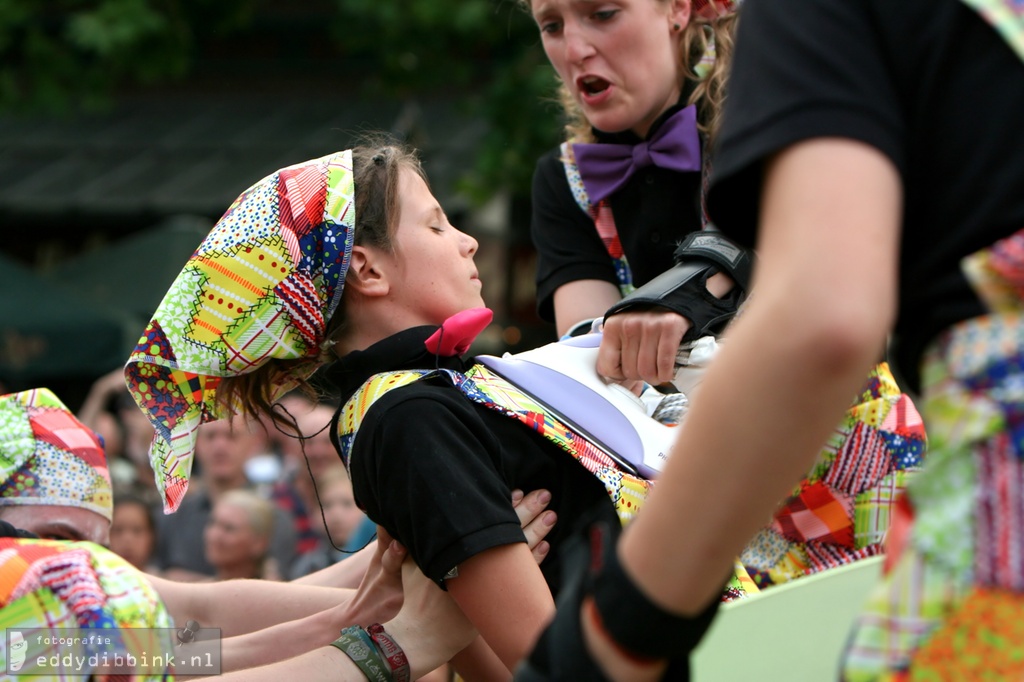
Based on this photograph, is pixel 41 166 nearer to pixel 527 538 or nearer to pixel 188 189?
pixel 188 189

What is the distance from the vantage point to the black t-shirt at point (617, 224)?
2.61m

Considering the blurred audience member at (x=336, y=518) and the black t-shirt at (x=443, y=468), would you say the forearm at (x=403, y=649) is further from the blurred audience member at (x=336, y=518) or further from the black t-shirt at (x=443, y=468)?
the blurred audience member at (x=336, y=518)

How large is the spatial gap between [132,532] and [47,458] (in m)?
3.41

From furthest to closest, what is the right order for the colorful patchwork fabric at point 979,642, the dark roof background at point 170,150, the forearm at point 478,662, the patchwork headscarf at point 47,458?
1. the dark roof background at point 170,150
2. the patchwork headscarf at point 47,458
3. the forearm at point 478,662
4. the colorful patchwork fabric at point 979,642

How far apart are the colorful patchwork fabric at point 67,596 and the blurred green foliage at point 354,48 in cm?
594

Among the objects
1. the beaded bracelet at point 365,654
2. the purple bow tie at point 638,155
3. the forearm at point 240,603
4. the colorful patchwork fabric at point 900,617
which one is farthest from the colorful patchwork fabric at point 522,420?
the colorful patchwork fabric at point 900,617

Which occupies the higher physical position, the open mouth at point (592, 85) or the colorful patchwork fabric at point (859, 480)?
the open mouth at point (592, 85)

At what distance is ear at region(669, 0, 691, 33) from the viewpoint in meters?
2.58

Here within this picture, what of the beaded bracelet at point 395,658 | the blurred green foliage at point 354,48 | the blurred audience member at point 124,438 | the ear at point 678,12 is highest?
the ear at point 678,12

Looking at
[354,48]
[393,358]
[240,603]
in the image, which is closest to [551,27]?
[393,358]

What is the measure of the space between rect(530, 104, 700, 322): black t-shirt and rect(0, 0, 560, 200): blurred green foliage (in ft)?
16.7

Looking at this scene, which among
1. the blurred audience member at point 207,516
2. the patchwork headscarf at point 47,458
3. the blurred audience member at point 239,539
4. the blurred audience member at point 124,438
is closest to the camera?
the patchwork headscarf at point 47,458

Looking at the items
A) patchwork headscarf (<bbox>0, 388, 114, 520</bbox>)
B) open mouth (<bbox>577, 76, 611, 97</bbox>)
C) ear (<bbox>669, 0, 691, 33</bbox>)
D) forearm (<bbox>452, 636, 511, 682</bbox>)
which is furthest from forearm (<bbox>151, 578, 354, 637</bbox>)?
ear (<bbox>669, 0, 691, 33</bbox>)

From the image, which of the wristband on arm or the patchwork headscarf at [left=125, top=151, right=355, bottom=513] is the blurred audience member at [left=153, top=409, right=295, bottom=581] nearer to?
the patchwork headscarf at [left=125, top=151, right=355, bottom=513]
